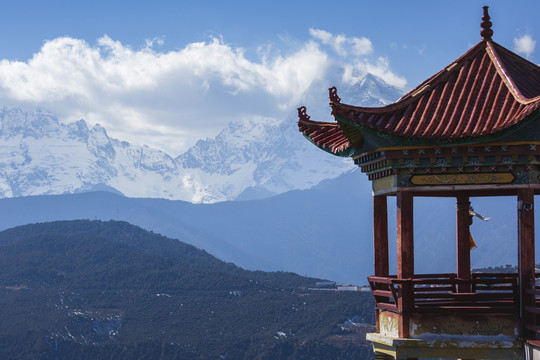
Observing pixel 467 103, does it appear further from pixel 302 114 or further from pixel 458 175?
pixel 302 114

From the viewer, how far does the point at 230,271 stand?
7682 inches

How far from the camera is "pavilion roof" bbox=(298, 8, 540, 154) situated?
1509cm

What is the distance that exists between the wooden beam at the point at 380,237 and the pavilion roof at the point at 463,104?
3.99ft

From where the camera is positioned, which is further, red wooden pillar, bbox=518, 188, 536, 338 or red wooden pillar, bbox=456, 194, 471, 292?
red wooden pillar, bbox=456, 194, 471, 292

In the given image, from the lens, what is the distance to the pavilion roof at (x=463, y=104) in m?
15.1

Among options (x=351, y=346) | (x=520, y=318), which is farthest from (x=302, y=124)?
(x=351, y=346)

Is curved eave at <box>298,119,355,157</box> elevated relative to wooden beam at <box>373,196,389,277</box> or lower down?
elevated

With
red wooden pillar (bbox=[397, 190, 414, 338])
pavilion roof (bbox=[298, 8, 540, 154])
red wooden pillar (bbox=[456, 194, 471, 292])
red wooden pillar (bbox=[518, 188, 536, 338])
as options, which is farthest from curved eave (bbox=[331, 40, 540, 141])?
red wooden pillar (bbox=[456, 194, 471, 292])

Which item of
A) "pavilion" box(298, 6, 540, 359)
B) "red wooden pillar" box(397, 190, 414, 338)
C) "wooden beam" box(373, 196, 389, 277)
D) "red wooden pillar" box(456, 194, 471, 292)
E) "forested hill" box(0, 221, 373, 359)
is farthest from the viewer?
"forested hill" box(0, 221, 373, 359)

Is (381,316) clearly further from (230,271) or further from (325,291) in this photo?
(230,271)

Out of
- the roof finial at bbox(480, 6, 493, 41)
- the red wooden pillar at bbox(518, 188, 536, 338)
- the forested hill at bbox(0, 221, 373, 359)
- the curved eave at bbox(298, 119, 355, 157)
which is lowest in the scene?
the forested hill at bbox(0, 221, 373, 359)

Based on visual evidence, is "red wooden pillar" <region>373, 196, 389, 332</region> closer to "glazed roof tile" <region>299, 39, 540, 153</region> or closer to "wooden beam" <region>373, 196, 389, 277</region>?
"wooden beam" <region>373, 196, 389, 277</region>

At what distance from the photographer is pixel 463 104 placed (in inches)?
623

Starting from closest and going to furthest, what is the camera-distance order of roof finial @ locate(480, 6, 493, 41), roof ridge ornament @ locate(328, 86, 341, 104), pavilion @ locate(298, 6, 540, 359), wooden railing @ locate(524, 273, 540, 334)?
wooden railing @ locate(524, 273, 540, 334), pavilion @ locate(298, 6, 540, 359), roof ridge ornament @ locate(328, 86, 341, 104), roof finial @ locate(480, 6, 493, 41)
